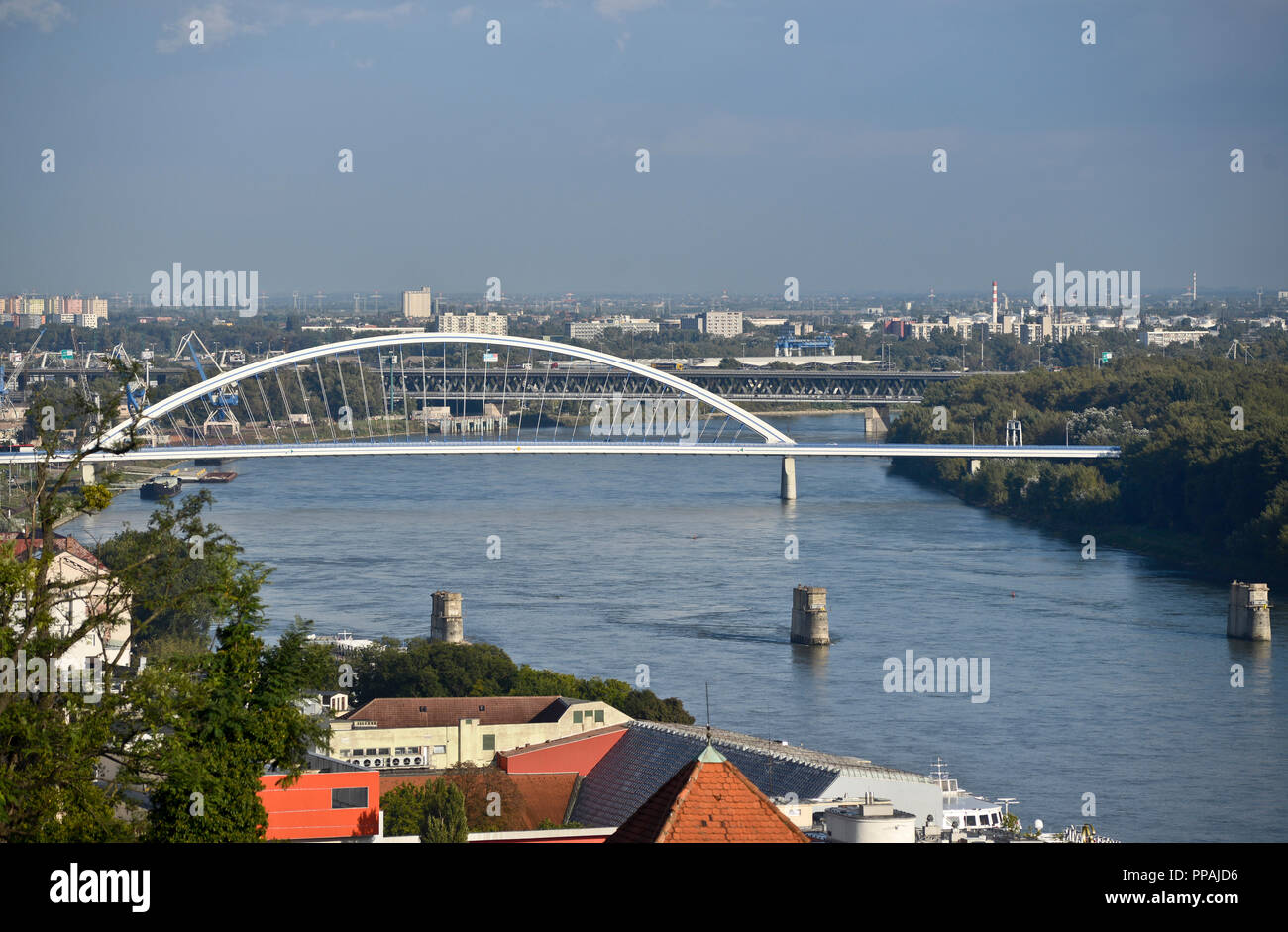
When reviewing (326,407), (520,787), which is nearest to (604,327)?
(326,407)

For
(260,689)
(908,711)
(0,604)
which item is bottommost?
(908,711)

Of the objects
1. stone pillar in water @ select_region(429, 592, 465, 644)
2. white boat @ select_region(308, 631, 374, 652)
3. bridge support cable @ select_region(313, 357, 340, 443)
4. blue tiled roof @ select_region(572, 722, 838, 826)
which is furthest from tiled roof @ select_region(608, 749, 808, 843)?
bridge support cable @ select_region(313, 357, 340, 443)

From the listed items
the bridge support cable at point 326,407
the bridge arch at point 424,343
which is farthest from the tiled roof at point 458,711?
the bridge support cable at point 326,407

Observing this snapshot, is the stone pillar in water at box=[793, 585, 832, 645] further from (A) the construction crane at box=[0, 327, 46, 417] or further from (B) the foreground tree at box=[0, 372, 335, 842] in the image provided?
(A) the construction crane at box=[0, 327, 46, 417]

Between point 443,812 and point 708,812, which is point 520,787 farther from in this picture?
point 708,812

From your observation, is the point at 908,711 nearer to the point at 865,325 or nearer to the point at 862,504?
the point at 862,504
